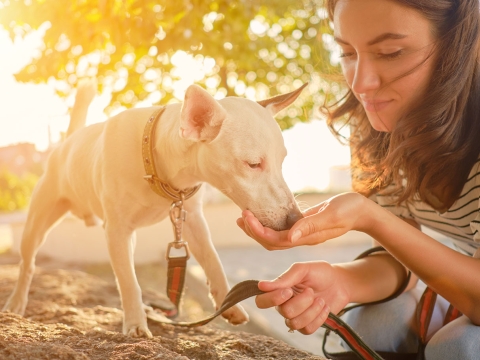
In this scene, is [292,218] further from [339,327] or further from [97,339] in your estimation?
[97,339]

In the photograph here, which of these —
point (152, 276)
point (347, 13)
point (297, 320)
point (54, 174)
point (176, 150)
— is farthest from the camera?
point (152, 276)

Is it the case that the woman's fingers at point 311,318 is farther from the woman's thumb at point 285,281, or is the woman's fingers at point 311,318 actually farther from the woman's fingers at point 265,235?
the woman's fingers at point 265,235

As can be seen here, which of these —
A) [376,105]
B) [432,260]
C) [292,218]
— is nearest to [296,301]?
[292,218]

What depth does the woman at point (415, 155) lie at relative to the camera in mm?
1642

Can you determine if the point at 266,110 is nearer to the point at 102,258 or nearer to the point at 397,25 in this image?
the point at 397,25

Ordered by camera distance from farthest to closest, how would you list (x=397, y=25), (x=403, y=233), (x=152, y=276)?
(x=152, y=276), (x=397, y=25), (x=403, y=233)

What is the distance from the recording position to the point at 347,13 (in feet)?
6.28

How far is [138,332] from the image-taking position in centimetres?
200

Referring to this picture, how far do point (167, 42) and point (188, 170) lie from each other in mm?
1423

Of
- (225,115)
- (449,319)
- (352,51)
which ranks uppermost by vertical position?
(352,51)

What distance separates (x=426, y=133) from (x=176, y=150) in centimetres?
95

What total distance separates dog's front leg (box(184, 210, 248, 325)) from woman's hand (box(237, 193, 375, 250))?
2.09 feet

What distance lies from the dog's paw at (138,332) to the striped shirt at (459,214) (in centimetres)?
117

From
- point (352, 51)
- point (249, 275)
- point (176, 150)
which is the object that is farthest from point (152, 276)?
point (352, 51)
